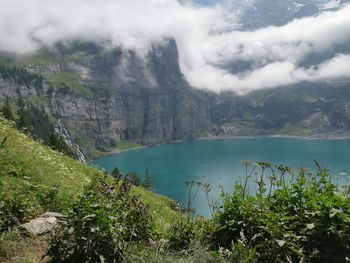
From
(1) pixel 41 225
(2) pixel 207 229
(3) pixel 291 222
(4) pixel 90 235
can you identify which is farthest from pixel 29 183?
(3) pixel 291 222

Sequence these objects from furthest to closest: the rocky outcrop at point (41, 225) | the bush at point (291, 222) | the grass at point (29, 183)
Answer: the rocky outcrop at point (41, 225)
the grass at point (29, 183)
the bush at point (291, 222)

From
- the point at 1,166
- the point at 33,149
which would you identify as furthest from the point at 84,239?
the point at 33,149

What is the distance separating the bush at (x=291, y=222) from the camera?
27.2 feet

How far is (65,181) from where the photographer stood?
16.2 metres

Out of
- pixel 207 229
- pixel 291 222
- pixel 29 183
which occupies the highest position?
pixel 29 183

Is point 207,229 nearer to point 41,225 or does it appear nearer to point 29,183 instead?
point 41,225

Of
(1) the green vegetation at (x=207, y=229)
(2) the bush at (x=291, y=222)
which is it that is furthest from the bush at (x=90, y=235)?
(2) the bush at (x=291, y=222)

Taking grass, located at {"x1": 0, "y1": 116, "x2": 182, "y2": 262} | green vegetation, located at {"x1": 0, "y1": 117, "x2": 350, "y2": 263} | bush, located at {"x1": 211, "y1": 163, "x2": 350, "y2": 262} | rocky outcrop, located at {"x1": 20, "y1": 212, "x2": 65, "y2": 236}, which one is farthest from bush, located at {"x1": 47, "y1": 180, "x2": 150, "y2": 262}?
bush, located at {"x1": 211, "y1": 163, "x2": 350, "y2": 262}

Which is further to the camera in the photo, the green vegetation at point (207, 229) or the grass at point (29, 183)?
the grass at point (29, 183)

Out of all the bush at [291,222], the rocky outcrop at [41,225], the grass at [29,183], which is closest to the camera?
the bush at [291,222]

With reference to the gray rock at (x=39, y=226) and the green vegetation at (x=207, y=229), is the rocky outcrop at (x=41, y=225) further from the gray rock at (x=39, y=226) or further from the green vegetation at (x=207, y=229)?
the green vegetation at (x=207, y=229)

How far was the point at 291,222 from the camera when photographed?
9.46m

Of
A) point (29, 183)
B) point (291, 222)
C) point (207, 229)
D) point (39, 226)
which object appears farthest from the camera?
point (29, 183)

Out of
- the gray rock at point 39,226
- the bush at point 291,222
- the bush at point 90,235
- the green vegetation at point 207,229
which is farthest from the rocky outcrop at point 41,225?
the bush at point 291,222
